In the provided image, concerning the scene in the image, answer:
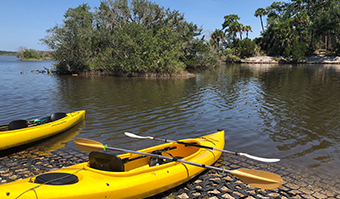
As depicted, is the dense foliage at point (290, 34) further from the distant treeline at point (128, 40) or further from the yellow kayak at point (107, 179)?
the yellow kayak at point (107, 179)

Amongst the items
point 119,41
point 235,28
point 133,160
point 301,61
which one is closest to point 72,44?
point 119,41

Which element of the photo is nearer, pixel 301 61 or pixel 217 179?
pixel 217 179

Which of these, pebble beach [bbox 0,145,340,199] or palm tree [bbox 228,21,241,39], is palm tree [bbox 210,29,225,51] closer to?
palm tree [bbox 228,21,241,39]

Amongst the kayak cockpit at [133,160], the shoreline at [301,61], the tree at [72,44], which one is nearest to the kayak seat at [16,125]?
the kayak cockpit at [133,160]

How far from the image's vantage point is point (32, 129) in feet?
25.4

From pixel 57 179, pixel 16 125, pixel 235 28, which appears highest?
pixel 235 28

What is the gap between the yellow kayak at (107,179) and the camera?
4.03 meters

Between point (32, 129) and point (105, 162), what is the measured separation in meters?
4.37

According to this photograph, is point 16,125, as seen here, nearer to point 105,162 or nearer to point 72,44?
point 105,162

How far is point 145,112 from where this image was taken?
1216cm

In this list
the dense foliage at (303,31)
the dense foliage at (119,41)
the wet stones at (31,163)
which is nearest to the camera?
the wet stones at (31,163)

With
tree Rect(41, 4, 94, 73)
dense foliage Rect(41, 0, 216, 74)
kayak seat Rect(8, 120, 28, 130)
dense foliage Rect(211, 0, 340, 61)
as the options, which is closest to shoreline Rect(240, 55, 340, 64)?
dense foliage Rect(211, 0, 340, 61)

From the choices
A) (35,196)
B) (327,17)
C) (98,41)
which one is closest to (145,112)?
(35,196)

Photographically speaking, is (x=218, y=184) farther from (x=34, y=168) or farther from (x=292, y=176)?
(x=34, y=168)
